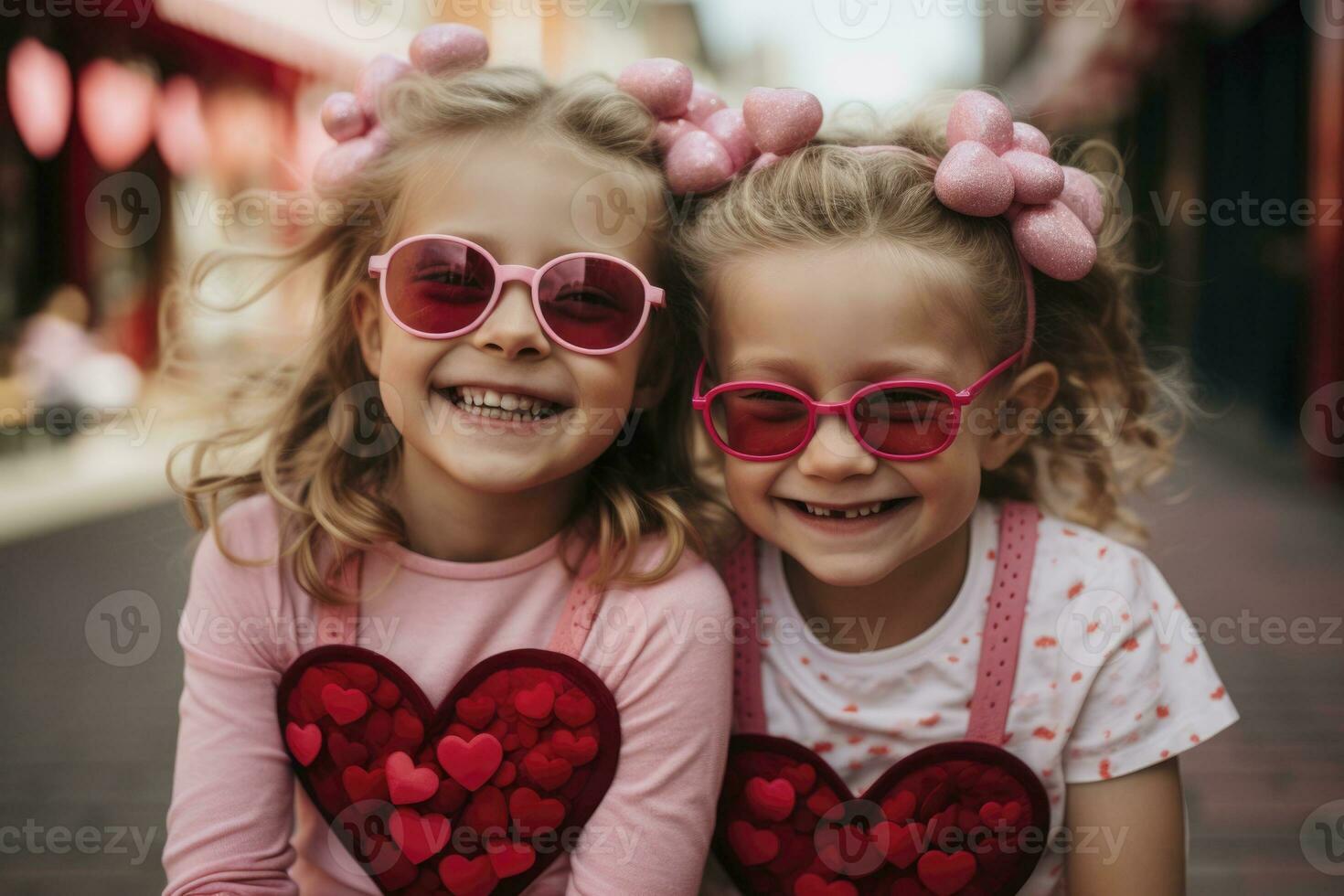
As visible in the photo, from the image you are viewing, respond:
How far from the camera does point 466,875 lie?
1867 mm

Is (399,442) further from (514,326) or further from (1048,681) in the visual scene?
(1048,681)

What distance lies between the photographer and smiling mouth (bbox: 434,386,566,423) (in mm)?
1854

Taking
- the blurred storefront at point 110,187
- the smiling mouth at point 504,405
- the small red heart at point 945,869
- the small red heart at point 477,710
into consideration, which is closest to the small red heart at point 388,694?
the small red heart at point 477,710

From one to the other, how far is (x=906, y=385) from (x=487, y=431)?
2.08ft

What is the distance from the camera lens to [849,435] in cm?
180

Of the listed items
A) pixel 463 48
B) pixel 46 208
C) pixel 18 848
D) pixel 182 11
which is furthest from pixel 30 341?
pixel 463 48

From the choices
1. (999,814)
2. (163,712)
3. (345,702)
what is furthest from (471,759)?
(163,712)

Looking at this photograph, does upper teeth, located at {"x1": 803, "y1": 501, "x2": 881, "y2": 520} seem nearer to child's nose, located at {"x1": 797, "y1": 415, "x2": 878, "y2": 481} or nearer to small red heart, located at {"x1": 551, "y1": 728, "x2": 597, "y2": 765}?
child's nose, located at {"x1": 797, "y1": 415, "x2": 878, "y2": 481}

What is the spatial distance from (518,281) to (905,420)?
62 centimetres

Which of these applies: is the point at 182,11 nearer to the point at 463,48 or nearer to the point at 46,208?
the point at 46,208

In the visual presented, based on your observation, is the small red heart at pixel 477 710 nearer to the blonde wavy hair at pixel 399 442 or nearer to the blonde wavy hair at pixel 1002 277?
the blonde wavy hair at pixel 399 442

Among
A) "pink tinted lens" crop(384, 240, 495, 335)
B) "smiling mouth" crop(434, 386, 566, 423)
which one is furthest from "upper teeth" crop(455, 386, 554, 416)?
"pink tinted lens" crop(384, 240, 495, 335)

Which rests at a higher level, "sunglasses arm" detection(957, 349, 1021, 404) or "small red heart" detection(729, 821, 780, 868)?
"sunglasses arm" detection(957, 349, 1021, 404)

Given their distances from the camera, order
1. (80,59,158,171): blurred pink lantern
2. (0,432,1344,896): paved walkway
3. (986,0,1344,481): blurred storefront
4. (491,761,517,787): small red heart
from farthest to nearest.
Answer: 1. (80,59,158,171): blurred pink lantern
2. (986,0,1344,481): blurred storefront
3. (0,432,1344,896): paved walkway
4. (491,761,517,787): small red heart
